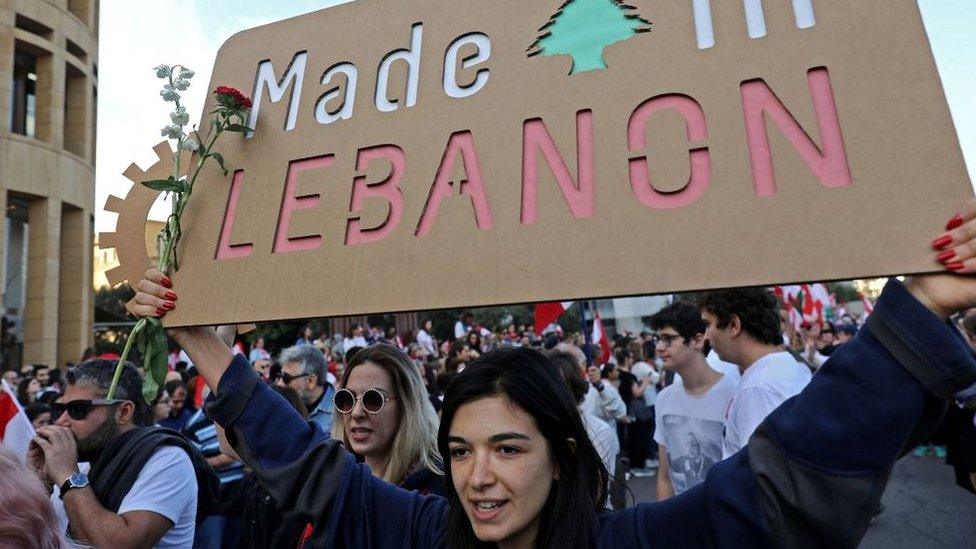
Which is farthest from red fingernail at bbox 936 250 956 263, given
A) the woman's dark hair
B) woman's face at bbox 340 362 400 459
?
woman's face at bbox 340 362 400 459

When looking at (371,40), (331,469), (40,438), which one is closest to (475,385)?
(331,469)

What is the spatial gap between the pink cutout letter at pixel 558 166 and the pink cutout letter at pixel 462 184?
104 millimetres

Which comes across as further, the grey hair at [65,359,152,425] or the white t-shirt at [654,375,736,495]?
the white t-shirt at [654,375,736,495]

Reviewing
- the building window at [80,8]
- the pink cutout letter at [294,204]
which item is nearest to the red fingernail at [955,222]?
the pink cutout letter at [294,204]

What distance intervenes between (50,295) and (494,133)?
21.2m

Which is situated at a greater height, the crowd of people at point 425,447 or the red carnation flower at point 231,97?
Result: the red carnation flower at point 231,97

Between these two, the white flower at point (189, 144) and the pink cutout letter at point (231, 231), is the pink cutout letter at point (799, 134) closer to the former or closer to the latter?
the pink cutout letter at point (231, 231)

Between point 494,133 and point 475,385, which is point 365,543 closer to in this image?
point 475,385

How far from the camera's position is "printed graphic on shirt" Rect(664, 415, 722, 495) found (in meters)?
3.26

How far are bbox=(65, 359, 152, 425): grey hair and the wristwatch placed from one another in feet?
1.30

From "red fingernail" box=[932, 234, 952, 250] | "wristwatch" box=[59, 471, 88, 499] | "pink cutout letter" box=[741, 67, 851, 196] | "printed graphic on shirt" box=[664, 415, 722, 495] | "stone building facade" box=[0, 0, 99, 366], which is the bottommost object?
"printed graphic on shirt" box=[664, 415, 722, 495]

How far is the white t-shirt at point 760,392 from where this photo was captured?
2680 mm

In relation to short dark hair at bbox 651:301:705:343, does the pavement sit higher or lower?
lower

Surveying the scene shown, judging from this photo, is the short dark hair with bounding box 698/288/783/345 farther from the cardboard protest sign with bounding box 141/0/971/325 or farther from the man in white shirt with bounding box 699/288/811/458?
the cardboard protest sign with bounding box 141/0/971/325
